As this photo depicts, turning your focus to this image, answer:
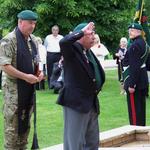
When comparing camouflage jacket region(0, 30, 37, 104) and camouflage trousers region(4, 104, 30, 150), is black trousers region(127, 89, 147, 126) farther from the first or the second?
camouflage jacket region(0, 30, 37, 104)

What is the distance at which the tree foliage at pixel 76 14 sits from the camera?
1856 centimetres

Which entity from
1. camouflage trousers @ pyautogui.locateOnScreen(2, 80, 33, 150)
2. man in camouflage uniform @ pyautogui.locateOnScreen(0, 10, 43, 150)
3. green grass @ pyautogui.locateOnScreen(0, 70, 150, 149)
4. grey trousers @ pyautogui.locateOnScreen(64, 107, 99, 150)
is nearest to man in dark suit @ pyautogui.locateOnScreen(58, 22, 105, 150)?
grey trousers @ pyautogui.locateOnScreen(64, 107, 99, 150)

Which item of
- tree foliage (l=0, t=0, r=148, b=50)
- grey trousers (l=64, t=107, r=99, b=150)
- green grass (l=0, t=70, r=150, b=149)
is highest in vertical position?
tree foliage (l=0, t=0, r=148, b=50)

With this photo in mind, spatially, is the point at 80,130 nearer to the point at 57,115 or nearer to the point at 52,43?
the point at 57,115

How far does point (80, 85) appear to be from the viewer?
628 centimetres

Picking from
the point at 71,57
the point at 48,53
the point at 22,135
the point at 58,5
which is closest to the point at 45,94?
the point at 48,53

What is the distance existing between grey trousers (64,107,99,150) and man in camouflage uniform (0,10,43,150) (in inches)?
31.1

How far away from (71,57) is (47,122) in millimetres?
4865

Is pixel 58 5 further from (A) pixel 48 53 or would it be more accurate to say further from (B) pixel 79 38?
(B) pixel 79 38

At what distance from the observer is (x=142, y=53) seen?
31.7 ft

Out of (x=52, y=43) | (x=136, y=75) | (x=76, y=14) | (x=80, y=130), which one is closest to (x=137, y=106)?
(x=136, y=75)

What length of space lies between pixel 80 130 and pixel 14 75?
44.8 inches

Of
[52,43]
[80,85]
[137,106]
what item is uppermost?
[80,85]

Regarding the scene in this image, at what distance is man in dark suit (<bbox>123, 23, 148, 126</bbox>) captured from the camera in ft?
31.4
